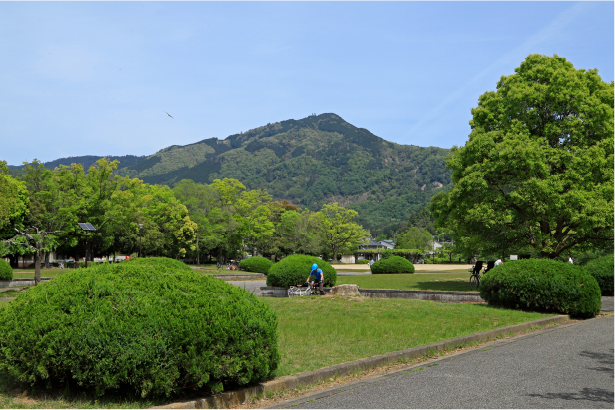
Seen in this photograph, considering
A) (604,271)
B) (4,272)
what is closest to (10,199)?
(4,272)

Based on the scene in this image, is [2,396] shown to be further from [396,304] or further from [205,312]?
[396,304]

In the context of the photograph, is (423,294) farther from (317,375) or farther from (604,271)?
(317,375)

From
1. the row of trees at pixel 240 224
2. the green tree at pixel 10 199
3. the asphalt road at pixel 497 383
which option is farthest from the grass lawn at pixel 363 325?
the row of trees at pixel 240 224

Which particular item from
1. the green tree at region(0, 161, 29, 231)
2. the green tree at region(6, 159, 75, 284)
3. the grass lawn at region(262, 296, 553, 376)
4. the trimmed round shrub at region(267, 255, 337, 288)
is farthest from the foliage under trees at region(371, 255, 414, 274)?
the green tree at region(6, 159, 75, 284)

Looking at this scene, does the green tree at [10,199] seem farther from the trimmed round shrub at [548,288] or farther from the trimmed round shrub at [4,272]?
the trimmed round shrub at [548,288]

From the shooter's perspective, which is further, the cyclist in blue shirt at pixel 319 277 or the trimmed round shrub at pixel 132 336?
the cyclist in blue shirt at pixel 319 277

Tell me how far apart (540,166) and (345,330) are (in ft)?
47.7

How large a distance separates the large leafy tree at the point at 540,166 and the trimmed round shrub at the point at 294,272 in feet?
22.3

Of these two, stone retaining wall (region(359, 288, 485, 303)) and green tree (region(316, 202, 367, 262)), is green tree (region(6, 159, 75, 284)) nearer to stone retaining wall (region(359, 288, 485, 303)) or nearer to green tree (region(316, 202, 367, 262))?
stone retaining wall (region(359, 288, 485, 303))

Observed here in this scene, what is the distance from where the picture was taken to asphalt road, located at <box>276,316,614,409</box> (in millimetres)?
5348

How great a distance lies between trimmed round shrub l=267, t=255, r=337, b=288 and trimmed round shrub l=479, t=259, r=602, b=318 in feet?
28.3

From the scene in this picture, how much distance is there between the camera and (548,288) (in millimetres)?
13094

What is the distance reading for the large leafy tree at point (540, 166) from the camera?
20234 millimetres

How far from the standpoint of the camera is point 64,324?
502 centimetres
